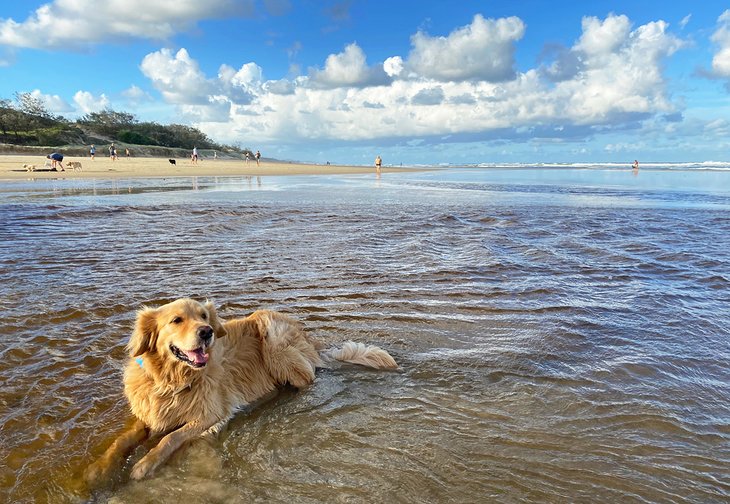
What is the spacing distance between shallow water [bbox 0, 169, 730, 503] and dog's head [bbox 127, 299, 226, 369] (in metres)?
0.55

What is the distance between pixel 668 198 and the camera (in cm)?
2214

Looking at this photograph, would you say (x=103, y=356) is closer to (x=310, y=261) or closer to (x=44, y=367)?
(x=44, y=367)

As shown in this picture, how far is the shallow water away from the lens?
2.82 m

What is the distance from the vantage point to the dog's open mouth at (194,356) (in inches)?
137

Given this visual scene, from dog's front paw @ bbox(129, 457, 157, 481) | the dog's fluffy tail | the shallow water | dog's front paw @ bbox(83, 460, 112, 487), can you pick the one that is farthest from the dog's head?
the dog's fluffy tail

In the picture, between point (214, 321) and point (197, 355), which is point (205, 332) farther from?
point (214, 321)

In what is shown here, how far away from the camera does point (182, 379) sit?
3.59m

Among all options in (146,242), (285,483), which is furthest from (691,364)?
(146,242)

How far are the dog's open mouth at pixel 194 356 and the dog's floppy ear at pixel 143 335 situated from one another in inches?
8.1

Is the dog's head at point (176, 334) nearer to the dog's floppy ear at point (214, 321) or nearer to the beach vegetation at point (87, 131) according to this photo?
the dog's floppy ear at point (214, 321)

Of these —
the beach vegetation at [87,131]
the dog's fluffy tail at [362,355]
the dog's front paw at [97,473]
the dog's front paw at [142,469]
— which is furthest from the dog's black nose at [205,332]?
the beach vegetation at [87,131]

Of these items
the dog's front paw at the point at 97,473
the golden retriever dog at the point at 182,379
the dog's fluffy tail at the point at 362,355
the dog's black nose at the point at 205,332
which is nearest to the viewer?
the dog's front paw at the point at 97,473

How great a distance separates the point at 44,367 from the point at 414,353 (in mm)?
3304

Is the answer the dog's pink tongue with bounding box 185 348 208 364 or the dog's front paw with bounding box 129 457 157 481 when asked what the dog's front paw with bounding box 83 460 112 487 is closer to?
the dog's front paw with bounding box 129 457 157 481
